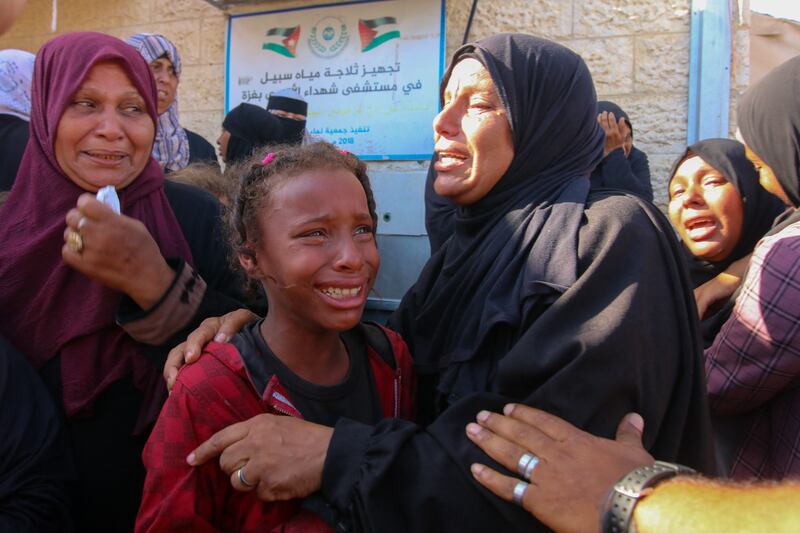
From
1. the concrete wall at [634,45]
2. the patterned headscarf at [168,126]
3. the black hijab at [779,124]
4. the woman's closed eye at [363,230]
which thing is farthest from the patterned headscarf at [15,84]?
the black hijab at [779,124]

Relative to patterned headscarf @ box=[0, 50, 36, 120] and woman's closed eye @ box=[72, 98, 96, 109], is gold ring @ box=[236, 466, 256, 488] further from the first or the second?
patterned headscarf @ box=[0, 50, 36, 120]

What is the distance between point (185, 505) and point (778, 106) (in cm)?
221

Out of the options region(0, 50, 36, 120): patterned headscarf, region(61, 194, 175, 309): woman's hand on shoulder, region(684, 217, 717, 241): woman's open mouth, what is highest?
region(0, 50, 36, 120): patterned headscarf

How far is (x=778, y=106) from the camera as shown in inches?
89.0

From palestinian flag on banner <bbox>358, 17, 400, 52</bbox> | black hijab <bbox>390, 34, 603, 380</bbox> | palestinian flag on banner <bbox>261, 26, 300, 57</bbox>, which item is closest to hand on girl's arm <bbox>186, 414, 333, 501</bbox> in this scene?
black hijab <bbox>390, 34, 603, 380</bbox>

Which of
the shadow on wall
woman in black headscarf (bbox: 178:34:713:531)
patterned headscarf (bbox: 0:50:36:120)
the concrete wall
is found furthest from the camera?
the shadow on wall

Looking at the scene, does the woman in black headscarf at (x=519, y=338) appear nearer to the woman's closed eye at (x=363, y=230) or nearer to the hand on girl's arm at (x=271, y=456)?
the hand on girl's arm at (x=271, y=456)

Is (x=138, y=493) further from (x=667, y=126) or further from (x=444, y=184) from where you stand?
(x=667, y=126)

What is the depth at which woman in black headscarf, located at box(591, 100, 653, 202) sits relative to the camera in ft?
11.6

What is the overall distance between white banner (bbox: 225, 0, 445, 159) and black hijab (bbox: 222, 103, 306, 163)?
83cm

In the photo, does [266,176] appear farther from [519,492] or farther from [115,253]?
[519,492]

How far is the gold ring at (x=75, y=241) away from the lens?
5.69 ft

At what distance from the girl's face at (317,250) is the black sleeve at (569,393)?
319 millimetres

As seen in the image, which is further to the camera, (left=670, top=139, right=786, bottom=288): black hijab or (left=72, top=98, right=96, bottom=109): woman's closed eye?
(left=670, top=139, right=786, bottom=288): black hijab
